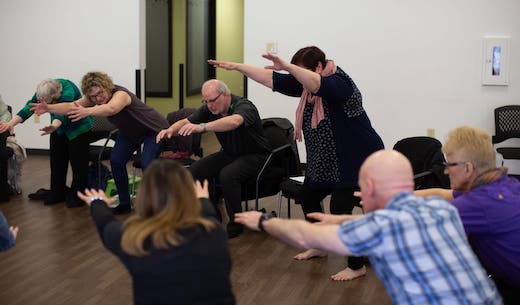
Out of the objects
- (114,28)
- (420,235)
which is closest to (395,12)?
(114,28)

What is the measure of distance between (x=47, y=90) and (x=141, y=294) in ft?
13.2

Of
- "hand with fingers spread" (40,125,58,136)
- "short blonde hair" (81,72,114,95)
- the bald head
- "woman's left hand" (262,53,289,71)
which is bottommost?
"hand with fingers spread" (40,125,58,136)

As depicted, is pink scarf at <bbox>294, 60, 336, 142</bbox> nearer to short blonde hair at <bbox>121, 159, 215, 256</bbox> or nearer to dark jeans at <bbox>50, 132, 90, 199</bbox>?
short blonde hair at <bbox>121, 159, 215, 256</bbox>

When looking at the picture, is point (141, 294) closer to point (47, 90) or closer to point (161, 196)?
point (161, 196)

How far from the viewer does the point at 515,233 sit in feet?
7.79

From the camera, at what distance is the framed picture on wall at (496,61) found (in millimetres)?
6824

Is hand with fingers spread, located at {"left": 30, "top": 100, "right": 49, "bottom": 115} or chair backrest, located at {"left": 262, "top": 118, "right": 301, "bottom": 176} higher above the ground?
hand with fingers spread, located at {"left": 30, "top": 100, "right": 49, "bottom": 115}

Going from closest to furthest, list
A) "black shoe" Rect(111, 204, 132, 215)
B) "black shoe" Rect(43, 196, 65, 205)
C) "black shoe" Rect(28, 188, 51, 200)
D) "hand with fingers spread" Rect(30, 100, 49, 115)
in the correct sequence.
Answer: "hand with fingers spread" Rect(30, 100, 49, 115), "black shoe" Rect(111, 204, 132, 215), "black shoe" Rect(43, 196, 65, 205), "black shoe" Rect(28, 188, 51, 200)

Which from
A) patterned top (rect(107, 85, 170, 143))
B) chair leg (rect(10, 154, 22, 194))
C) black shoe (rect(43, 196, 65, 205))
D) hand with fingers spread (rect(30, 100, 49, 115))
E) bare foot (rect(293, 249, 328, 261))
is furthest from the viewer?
chair leg (rect(10, 154, 22, 194))

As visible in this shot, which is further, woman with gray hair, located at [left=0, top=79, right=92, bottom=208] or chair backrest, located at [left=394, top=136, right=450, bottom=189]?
woman with gray hair, located at [left=0, top=79, right=92, bottom=208]

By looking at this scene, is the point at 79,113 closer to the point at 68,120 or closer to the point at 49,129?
the point at 49,129

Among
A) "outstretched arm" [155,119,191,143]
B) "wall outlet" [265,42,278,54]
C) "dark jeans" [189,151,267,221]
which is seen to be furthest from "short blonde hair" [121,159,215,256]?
"wall outlet" [265,42,278,54]

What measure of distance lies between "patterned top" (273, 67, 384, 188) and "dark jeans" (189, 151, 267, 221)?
973mm

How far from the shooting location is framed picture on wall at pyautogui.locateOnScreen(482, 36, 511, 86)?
22.4ft
